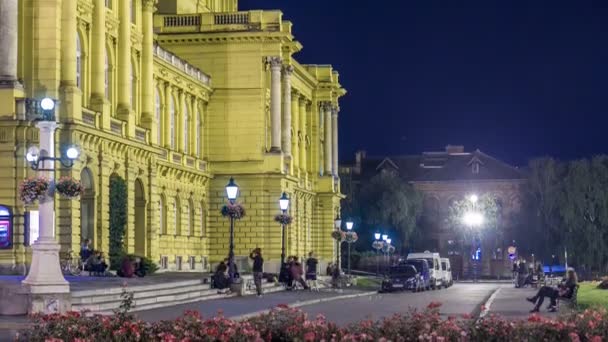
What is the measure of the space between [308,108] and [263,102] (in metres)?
21.3

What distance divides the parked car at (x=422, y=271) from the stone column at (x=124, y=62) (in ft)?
65.2

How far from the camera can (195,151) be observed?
8075 cm

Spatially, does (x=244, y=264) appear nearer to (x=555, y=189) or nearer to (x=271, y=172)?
→ (x=271, y=172)

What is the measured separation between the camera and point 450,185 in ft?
472

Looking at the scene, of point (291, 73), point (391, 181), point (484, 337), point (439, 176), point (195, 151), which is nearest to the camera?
point (484, 337)

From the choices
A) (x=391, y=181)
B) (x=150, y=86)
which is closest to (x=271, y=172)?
(x=150, y=86)

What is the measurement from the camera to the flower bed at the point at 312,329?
20.6 metres

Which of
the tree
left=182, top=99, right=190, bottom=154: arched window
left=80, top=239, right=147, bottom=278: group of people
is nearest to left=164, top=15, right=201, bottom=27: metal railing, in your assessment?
left=182, top=99, right=190, bottom=154: arched window

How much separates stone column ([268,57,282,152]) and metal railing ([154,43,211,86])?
4017 mm

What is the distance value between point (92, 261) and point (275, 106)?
35657mm

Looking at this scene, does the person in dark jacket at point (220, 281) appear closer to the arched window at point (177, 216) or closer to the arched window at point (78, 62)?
the arched window at point (78, 62)

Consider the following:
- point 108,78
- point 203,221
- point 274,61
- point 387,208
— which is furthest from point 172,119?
point 387,208

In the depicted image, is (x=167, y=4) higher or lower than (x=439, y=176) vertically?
higher

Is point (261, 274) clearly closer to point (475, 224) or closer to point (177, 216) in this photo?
point (177, 216)
